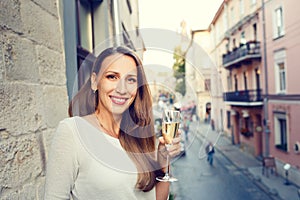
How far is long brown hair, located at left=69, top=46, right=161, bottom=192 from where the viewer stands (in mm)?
415

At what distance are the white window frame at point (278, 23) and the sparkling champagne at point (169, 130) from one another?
260 cm

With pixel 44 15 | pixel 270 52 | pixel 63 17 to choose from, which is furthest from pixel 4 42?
pixel 270 52

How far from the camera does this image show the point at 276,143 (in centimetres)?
313

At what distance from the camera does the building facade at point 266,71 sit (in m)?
2.51

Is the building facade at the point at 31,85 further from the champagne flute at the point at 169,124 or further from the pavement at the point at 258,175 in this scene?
the pavement at the point at 258,175

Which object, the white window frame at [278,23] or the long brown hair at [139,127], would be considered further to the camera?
the white window frame at [278,23]

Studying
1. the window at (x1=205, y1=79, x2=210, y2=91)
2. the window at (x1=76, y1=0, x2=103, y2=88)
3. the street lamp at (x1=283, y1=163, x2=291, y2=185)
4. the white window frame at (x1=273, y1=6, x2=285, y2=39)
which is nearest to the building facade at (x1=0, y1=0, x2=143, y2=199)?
the window at (x1=205, y1=79, x2=210, y2=91)

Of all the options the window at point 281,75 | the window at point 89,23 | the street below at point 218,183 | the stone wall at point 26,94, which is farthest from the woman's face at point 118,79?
the window at point 281,75

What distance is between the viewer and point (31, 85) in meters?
0.50

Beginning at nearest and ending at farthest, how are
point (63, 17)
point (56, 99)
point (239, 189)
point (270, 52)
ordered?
1. point (56, 99)
2. point (63, 17)
3. point (239, 189)
4. point (270, 52)

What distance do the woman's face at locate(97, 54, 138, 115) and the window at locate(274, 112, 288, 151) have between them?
274 cm

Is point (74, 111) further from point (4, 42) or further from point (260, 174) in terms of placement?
point (260, 174)

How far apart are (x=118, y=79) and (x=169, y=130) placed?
0.10m

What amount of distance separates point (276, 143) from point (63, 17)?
294 cm
